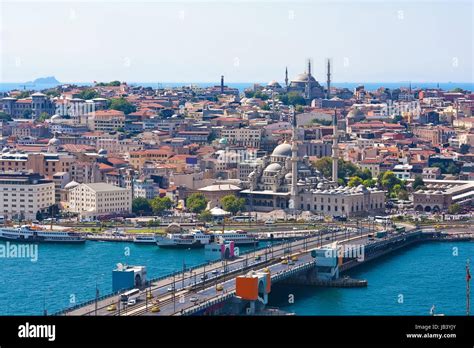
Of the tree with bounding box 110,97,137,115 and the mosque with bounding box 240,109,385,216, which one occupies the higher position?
the tree with bounding box 110,97,137,115

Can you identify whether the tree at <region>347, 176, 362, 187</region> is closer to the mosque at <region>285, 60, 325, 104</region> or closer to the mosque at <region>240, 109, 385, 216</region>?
the mosque at <region>240, 109, 385, 216</region>

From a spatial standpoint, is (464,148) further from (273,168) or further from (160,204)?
(160,204)

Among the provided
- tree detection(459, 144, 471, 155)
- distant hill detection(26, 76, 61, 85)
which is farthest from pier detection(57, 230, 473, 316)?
distant hill detection(26, 76, 61, 85)

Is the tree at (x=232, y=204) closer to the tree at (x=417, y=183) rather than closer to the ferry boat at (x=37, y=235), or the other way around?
the ferry boat at (x=37, y=235)

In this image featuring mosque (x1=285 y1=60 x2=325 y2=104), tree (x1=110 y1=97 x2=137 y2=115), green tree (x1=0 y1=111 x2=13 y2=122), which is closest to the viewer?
green tree (x1=0 y1=111 x2=13 y2=122)
